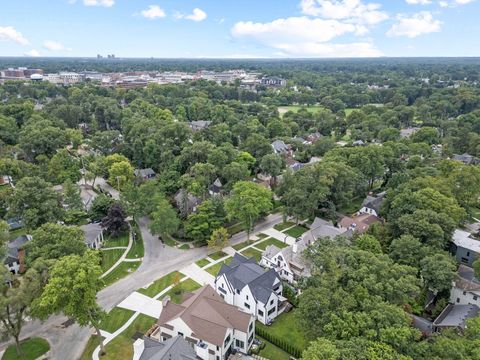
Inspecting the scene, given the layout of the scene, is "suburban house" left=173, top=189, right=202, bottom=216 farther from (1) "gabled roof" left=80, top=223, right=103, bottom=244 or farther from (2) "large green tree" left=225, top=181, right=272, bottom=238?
(1) "gabled roof" left=80, top=223, right=103, bottom=244

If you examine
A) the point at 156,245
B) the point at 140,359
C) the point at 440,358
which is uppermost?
the point at 440,358

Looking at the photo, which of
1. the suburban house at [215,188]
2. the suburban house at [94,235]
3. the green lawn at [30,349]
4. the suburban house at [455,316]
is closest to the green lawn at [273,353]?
the suburban house at [455,316]

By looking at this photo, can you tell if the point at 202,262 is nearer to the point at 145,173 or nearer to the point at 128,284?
the point at 128,284

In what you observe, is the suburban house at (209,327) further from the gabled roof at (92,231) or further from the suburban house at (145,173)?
the suburban house at (145,173)

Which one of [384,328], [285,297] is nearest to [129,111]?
[285,297]

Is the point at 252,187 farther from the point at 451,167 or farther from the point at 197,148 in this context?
the point at 451,167
